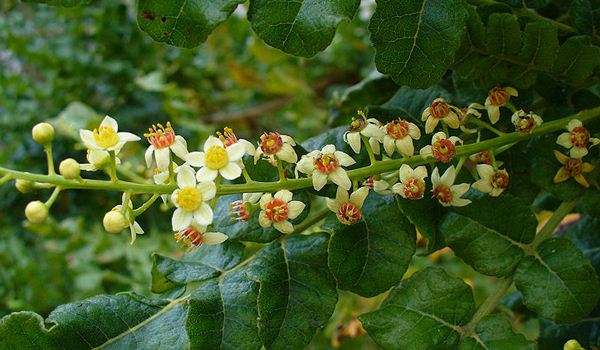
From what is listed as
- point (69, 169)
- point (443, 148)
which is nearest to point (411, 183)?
point (443, 148)

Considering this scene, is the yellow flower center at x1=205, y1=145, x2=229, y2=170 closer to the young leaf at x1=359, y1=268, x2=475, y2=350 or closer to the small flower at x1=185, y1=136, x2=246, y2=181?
the small flower at x1=185, y1=136, x2=246, y2=181

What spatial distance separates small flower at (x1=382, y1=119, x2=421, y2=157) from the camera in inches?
33.4

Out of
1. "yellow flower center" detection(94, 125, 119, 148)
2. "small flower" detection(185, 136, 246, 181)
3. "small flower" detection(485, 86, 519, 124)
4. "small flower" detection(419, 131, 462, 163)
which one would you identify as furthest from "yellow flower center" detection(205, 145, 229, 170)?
"small flower" detection(485, 86, 519, 124)

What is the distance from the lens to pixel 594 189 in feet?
3.10

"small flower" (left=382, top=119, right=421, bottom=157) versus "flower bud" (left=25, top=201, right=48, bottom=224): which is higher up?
"small flower" (left=382, top=119, right=421, bottom=157)

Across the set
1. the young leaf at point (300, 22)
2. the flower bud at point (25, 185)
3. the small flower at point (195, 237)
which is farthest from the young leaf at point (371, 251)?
the flower bud at point (25, 185)

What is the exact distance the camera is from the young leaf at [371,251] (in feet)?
2.83

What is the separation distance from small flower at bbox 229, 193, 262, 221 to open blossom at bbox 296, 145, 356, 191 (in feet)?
0.23

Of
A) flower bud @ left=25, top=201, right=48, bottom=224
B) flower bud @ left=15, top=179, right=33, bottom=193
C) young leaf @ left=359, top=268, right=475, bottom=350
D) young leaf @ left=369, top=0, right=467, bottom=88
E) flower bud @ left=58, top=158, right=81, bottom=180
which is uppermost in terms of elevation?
young leaf @ left=369, top=0, right=467, bottom=88

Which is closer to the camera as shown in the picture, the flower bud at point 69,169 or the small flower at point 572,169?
the flower bud at point 69,169

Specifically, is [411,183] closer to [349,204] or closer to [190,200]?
[349,204]

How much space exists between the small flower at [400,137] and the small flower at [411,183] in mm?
25

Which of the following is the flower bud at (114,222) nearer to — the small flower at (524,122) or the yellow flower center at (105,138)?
the yellow flower center at (105,138)

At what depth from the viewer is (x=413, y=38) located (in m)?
0.79
